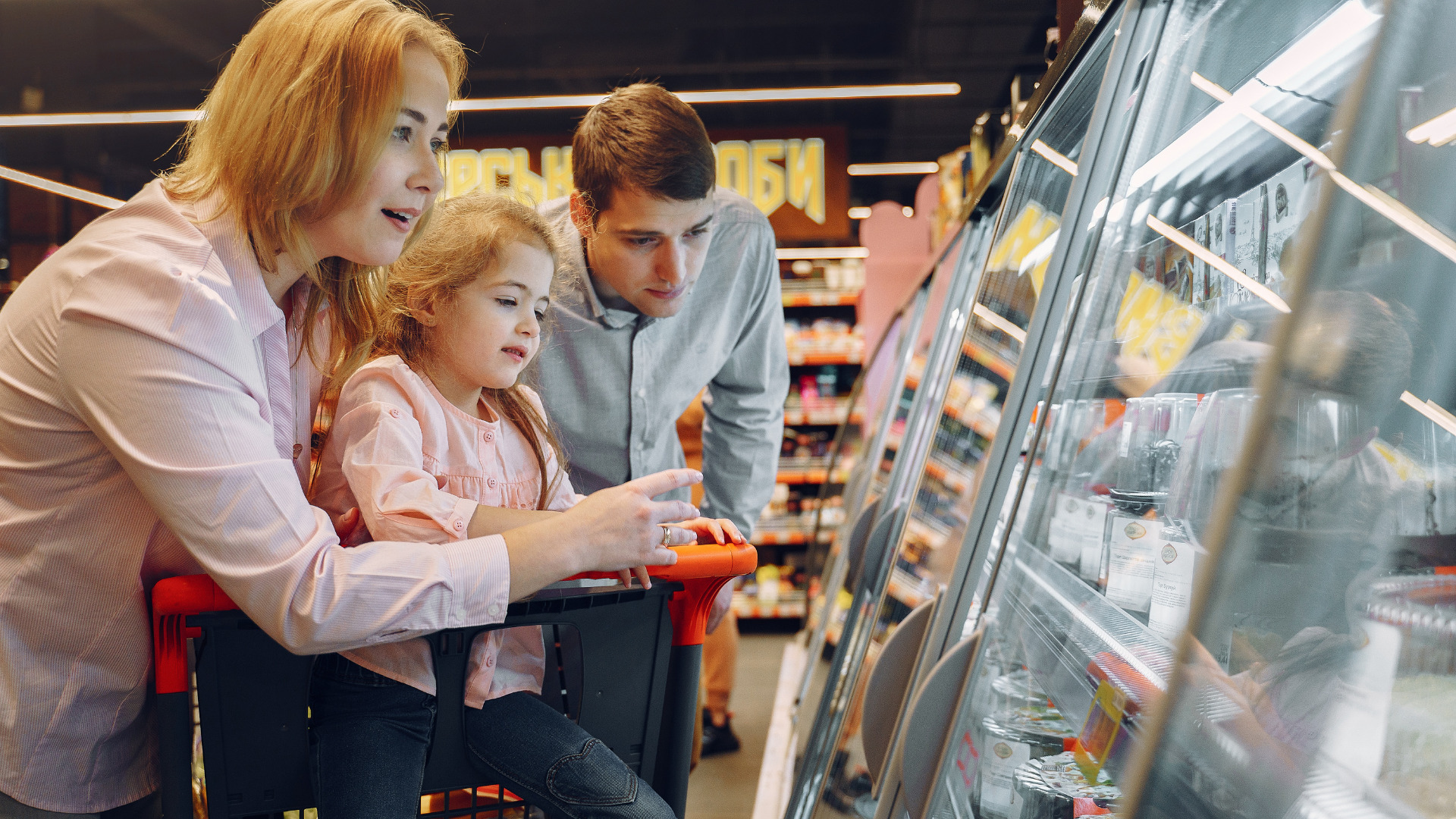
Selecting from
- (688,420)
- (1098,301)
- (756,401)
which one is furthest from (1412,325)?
(688,420)

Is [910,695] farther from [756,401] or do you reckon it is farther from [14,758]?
[756,401]

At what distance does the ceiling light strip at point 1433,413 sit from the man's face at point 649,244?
3.87ft

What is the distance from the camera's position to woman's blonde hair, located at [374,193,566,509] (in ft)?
4.41

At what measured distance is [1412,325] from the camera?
0.65m

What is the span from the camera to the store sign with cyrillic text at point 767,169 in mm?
6508

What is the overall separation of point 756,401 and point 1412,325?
5.45 feet

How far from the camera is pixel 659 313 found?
1771mm

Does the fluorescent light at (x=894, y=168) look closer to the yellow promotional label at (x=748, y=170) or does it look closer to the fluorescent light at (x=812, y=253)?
the yellow promotional label at (x=748, y=170)

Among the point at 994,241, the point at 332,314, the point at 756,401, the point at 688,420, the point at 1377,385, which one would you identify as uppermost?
the point at 994,241

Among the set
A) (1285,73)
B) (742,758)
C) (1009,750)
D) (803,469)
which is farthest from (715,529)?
(803,469)

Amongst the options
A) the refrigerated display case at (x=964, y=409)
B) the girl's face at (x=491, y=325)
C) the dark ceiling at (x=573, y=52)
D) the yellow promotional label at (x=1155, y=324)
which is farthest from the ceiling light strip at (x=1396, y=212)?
the dark ceiling at (x=573, y=52)

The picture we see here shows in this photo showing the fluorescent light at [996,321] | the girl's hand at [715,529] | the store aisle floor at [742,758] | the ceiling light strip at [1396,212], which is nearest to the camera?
the ceiling light strip at [1396,212]

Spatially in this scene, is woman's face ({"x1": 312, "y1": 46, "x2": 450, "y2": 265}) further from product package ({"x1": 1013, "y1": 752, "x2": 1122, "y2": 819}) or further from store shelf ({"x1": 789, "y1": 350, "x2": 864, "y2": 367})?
store shelf ({"x1": 789, "y1": 350, "x2": 864, "y2": 367})

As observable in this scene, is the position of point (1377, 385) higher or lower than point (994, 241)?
lower
